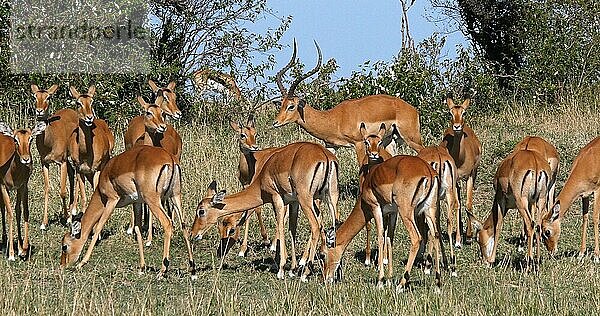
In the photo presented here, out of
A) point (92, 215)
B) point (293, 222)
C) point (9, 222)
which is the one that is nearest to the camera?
point (92, 215)

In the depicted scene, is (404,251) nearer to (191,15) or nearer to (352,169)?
(352,169)

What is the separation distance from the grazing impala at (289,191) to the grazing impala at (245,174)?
67 centimetres

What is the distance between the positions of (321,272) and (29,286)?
233 centimetres

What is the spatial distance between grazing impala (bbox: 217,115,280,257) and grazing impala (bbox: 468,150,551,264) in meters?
2.04

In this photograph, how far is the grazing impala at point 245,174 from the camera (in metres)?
9.06

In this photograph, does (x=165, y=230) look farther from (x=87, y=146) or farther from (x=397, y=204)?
(x=87, y=146)

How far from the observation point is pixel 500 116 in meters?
17.2

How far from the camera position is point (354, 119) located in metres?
11.5

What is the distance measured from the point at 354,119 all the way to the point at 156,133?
244 cm

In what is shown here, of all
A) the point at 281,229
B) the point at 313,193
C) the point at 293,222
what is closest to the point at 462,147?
the point at 293,222

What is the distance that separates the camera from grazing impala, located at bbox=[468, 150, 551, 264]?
8.32 meters

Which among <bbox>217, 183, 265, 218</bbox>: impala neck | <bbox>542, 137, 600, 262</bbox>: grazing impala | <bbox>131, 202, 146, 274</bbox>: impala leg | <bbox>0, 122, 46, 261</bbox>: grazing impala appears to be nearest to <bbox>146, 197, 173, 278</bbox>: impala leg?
<bbox>131, 202, 146, 274</bbox>: impala leg

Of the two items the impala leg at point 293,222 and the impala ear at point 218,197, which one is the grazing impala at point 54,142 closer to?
the impala ear at point 218,197

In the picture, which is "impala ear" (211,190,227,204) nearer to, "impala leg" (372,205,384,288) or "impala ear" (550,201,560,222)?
"impala leg" (372,205,384,288)
